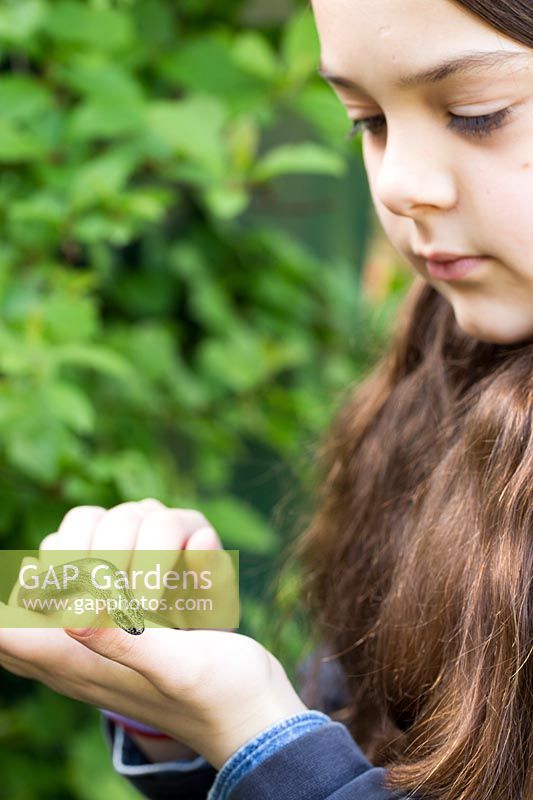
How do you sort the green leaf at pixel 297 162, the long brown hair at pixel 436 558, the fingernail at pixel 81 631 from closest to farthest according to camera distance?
the fingernail at pixel 81 631
the long brown hair at pixel 436 558
the green leaf at pixel 297 162

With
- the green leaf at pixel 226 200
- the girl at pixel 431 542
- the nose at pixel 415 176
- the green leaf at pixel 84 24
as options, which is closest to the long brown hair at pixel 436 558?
the girl at pixel 431 542

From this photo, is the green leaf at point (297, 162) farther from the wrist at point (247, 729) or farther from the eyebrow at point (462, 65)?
the wrist at point (247, 729)

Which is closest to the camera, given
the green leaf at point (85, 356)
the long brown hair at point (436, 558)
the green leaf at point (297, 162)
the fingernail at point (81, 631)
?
the fingernail at point (81, 631)

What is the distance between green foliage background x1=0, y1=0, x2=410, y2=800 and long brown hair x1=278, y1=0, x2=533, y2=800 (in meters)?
0.15

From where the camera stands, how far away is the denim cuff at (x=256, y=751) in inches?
32.6

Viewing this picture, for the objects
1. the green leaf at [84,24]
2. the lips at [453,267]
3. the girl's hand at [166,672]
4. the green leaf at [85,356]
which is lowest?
the girl's hand at [166,672]

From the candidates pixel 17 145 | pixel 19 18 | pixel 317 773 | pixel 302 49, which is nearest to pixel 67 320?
pixel 17 145

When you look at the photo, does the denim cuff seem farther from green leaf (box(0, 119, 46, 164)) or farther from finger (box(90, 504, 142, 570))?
green leaf (box(0, 119, 46, 164))

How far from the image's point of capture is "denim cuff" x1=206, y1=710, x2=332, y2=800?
829 mm

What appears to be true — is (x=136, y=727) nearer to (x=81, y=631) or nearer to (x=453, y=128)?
(x=81, y=631)

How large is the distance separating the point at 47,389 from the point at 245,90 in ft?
1.55

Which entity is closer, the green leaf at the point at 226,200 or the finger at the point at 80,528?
the finger at the point at 80,528

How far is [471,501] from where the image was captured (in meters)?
0.91
